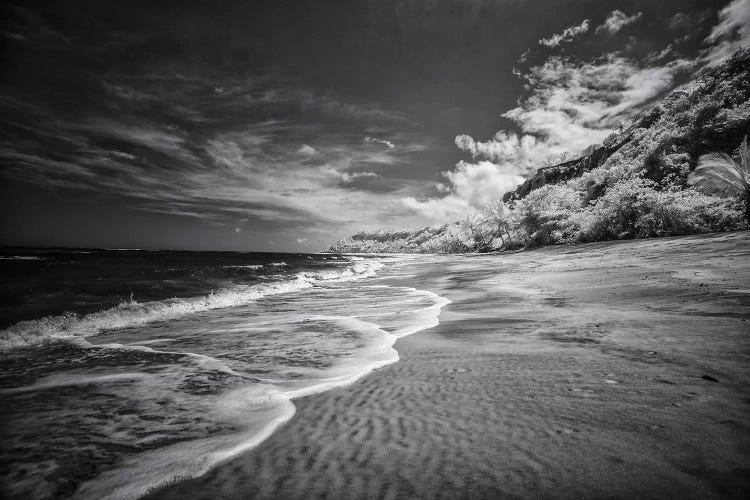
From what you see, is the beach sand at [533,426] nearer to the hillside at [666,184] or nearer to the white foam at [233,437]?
the white foam at [233,437]

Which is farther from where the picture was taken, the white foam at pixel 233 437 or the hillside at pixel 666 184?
the hillside at pixel 666 184

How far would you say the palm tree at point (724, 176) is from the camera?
25.0 m

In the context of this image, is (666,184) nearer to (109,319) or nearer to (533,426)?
(533,426)

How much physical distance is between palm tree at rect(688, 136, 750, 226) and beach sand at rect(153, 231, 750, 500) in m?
31.5

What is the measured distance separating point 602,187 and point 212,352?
199 ft

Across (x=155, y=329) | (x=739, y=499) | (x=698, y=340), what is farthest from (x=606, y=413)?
(x=155, y=329)

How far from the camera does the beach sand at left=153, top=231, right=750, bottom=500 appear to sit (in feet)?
5.77

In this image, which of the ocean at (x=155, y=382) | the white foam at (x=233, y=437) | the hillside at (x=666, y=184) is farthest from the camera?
the hillside at (x=666, y=184)

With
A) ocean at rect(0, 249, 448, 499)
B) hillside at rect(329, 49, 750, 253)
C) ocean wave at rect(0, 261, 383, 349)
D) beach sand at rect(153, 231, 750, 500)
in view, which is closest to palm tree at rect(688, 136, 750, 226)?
hillside at rect(329, 49, 750, 253)

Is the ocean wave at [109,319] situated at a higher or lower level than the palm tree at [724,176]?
lower

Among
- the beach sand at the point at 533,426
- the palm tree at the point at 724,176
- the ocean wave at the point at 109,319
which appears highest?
the palm tree at the point at 724,176

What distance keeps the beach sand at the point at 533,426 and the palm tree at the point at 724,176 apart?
31.5m

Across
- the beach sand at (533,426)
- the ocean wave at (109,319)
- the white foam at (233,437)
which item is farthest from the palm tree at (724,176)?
the ocean wave at (109,319)

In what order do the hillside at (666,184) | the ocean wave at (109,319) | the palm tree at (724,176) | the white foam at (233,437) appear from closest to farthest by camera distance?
1. the white foam at (233,437)
2. the ocean wave at (109,319)
3. the palm tree at (724,176)
4. the hillside at (666,184)
